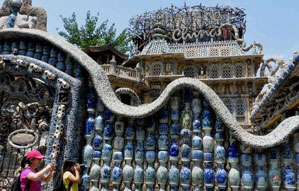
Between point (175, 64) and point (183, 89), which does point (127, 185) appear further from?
point (175, 64)

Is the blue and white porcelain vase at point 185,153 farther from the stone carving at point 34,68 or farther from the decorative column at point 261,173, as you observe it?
the stone carving at point 34,68

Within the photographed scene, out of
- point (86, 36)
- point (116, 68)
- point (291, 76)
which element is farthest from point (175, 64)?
point (291, 76)

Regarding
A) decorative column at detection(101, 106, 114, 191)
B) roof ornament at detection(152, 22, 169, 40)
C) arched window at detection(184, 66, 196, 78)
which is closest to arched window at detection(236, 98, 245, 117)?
arched window at detection(184, 66, 196, 78)

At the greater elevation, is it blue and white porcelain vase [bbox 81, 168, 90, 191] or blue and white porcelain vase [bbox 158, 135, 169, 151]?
blue and white porcelain vase [bbox 158, 135, 169, 151]

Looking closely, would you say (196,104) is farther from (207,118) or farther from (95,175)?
(95,175)

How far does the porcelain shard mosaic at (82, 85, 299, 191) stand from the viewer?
3.32 meters

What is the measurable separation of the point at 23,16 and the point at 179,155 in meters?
3.75

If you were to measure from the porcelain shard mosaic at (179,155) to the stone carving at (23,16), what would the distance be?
2152 millimetres

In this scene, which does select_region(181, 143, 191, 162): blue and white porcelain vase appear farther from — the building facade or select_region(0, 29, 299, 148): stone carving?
select_region(0, 29, 299, 148): stone carving

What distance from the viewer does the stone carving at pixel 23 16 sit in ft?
16.1

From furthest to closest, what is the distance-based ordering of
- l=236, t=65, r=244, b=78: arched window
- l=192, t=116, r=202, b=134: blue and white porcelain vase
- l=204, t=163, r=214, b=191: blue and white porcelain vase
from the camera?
l=236, t=65, r=244, b=78: arched window → l=192, t=116, r=202, b=134: blue and white porcelain vase → l=204, t=163, r=214, b=191: blue and white porcelain vase

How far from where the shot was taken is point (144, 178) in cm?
365

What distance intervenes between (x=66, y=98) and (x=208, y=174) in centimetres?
230

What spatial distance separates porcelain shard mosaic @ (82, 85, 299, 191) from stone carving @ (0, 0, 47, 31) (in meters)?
2.15
